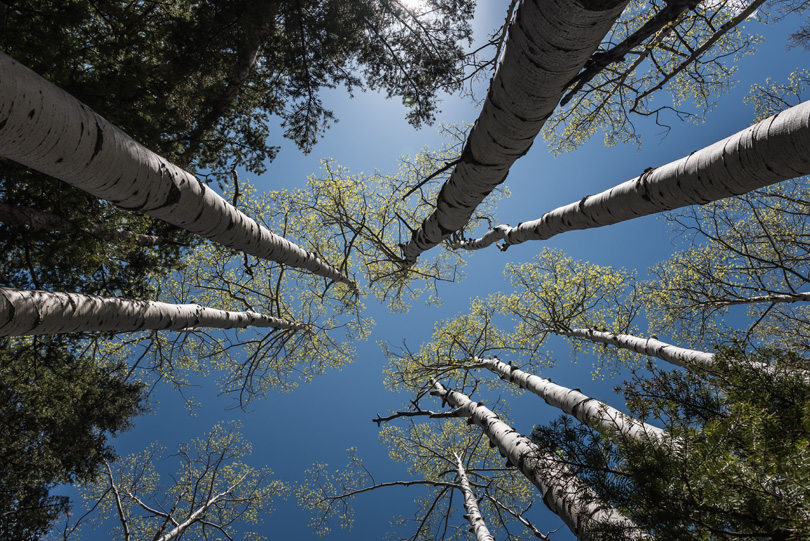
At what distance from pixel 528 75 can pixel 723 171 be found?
1414mm

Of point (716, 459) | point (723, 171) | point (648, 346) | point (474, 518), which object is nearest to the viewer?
point (716, 459)

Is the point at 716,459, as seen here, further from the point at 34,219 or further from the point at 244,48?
the point at 34,219

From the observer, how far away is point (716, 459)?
1174 mm

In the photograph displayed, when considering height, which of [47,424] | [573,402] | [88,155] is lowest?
[573,402]

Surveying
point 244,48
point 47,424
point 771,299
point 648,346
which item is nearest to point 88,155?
point 244,48

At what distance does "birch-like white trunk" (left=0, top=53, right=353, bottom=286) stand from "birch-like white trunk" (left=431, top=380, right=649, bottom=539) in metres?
2.87

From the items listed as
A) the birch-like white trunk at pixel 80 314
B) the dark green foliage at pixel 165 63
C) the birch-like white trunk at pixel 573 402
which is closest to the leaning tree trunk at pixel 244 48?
the dark green foliage at pixel 165 63

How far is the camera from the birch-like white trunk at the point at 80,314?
273cm

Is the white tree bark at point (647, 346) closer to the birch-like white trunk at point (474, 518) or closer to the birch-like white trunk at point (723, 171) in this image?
the birch-like white trunk at point (723, 171)

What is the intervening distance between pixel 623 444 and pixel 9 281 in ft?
23.5

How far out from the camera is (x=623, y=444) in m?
1.45

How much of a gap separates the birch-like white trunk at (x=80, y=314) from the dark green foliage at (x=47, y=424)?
7.68 ft

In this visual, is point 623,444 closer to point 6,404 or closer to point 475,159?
point 475,159

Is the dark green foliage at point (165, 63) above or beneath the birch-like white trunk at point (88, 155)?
above
